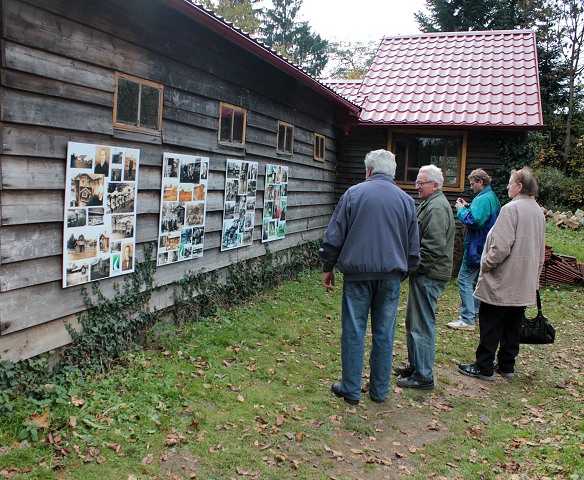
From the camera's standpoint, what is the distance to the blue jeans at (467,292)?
754 cm

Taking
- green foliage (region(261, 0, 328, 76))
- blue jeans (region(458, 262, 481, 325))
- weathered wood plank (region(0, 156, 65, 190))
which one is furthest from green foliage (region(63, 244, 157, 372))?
green foliage (region(261, 0, 328, 76))

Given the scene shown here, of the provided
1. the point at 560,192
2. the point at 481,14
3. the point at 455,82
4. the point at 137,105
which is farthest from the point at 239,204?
the point at 481,14

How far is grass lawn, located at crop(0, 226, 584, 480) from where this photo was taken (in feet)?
12.1

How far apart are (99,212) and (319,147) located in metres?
7.36

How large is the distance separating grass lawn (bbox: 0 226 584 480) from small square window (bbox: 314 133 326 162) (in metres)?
5.79

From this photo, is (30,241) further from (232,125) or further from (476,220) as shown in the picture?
(476,220)

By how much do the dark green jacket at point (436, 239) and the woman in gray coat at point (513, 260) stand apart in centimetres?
59

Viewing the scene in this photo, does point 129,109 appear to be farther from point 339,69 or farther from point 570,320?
point 339,69

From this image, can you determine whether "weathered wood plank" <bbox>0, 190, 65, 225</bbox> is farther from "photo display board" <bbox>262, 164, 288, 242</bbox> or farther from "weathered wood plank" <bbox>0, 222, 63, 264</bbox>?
"photo display board" <bbox>262, 164, 288, 242</bbox>

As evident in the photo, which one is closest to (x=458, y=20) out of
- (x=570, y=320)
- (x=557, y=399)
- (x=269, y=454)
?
(x=570, y=320)

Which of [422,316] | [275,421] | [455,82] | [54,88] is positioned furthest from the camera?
[455,82]

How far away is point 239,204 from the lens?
25.4 feet

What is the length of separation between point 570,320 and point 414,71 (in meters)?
8.52

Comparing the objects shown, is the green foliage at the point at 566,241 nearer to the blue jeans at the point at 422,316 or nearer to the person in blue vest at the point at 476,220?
the person in blue vest at the point at 476,220
